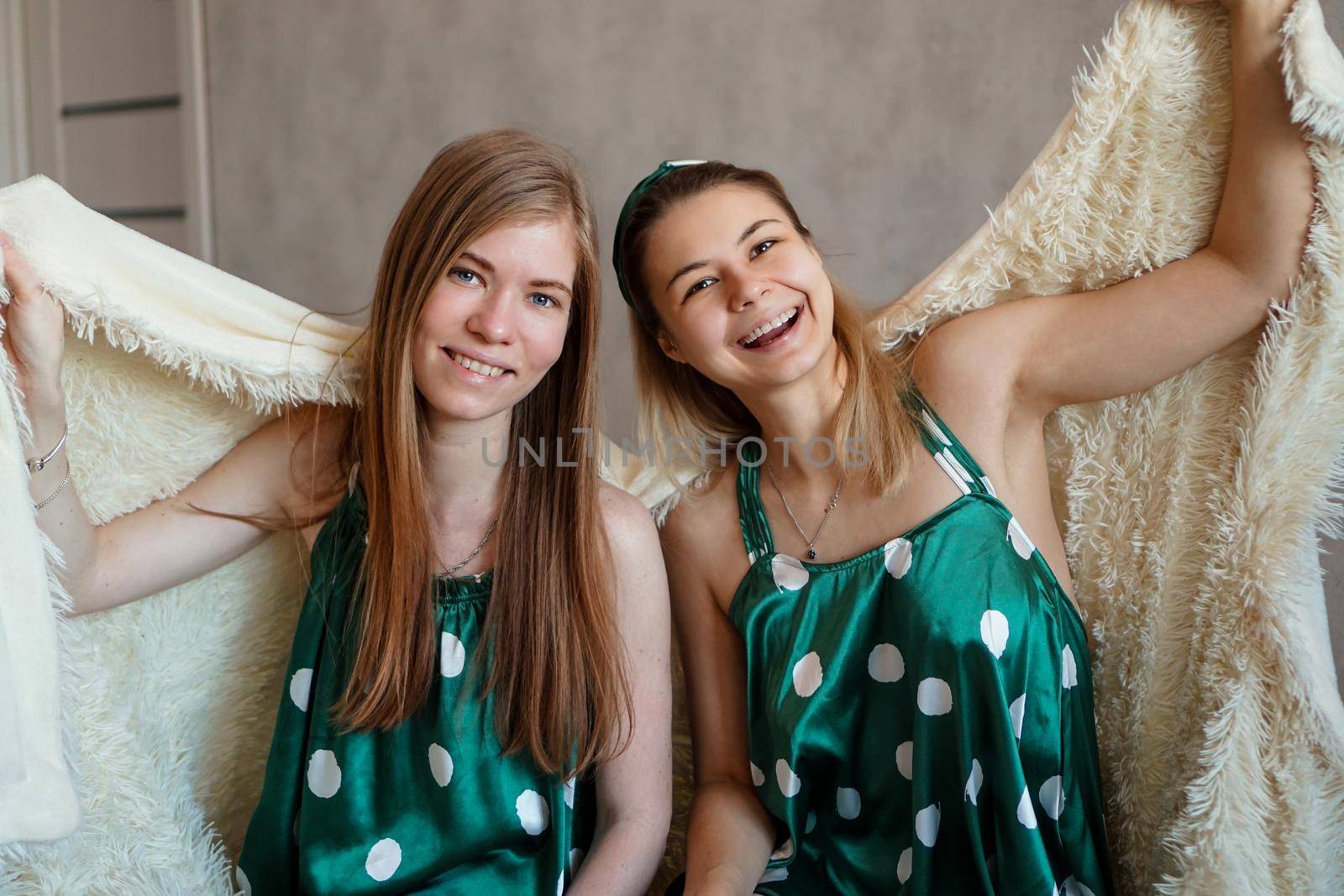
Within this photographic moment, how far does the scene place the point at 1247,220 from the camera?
1.01 meters

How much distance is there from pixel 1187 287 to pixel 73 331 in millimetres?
1132

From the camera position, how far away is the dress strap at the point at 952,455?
113cm

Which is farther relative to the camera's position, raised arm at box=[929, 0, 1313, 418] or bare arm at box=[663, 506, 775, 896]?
bare arm at box=[663, 506, 775, 896]

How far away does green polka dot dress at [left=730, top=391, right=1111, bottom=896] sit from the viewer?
3.47 feet

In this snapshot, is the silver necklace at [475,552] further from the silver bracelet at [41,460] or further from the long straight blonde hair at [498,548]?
the silver bracelet at [41,460]

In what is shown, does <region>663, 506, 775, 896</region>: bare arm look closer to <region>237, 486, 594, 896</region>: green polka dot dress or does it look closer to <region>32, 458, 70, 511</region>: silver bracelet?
<region>237, 486, 594, 896</region>: green polka dot dress

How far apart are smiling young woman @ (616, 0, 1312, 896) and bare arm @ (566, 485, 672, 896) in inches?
2.4

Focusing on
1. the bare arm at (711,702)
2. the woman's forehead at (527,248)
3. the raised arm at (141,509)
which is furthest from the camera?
the bare arm at (711,702)

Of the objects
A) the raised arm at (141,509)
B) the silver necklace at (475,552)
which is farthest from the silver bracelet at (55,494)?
the silver necklace at (475,552)

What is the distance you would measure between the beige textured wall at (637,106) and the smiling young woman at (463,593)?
74 cm

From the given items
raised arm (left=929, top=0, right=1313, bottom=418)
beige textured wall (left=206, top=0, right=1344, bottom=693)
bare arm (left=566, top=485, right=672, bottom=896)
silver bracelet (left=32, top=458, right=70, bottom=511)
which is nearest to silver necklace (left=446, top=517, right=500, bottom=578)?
bare arm (left=566, top=485, right=672, bottom=896)

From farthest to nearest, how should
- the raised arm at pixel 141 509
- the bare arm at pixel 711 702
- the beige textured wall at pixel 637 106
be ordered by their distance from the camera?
the beige textured wall at pixel 637 106 < the bare arm at pixel 711 702 < the raised arm at pixel 141 509

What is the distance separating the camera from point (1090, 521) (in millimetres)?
1193

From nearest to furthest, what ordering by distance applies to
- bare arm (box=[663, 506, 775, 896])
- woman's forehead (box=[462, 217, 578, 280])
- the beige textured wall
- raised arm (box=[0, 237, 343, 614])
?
raised arm (box=[0, 237, 343, 614]), woman's forehead (box=[462, 217, 578, 280]), bare arm (box=[663, 506, 775, 896]), the beige textured wall
